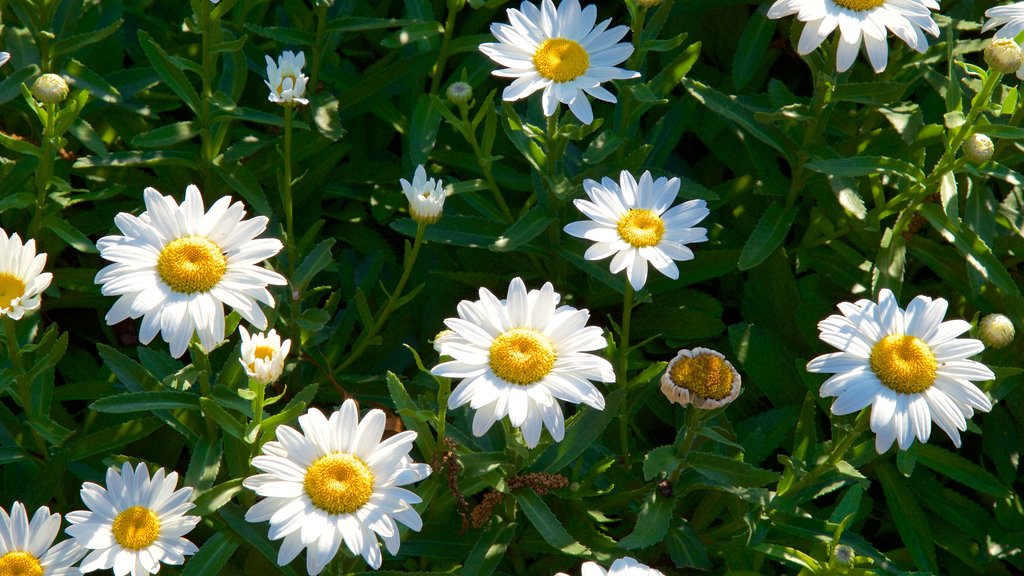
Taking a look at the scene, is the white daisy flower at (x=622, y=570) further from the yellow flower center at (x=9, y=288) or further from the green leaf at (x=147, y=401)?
the yellow flower center at (x=9, y=288)

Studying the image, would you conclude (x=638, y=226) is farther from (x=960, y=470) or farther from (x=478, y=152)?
(x=960, y=470)

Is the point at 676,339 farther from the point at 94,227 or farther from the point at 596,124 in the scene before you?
the point at 94,227

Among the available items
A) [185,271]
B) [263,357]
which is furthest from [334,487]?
[185,271]

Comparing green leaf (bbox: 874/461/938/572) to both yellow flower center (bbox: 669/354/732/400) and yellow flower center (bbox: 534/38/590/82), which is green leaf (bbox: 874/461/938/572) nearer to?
yellow flower center (bbox: 669/354/732/400)

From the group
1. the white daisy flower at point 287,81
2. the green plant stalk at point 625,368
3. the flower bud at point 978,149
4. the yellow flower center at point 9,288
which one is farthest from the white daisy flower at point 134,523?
the flower bud at point 978,149

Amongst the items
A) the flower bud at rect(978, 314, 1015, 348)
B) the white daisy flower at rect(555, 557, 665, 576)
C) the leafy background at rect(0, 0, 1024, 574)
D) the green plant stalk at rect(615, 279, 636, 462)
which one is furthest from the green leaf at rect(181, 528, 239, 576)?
the flower bud at rect(978, 314, 1015, 348)
